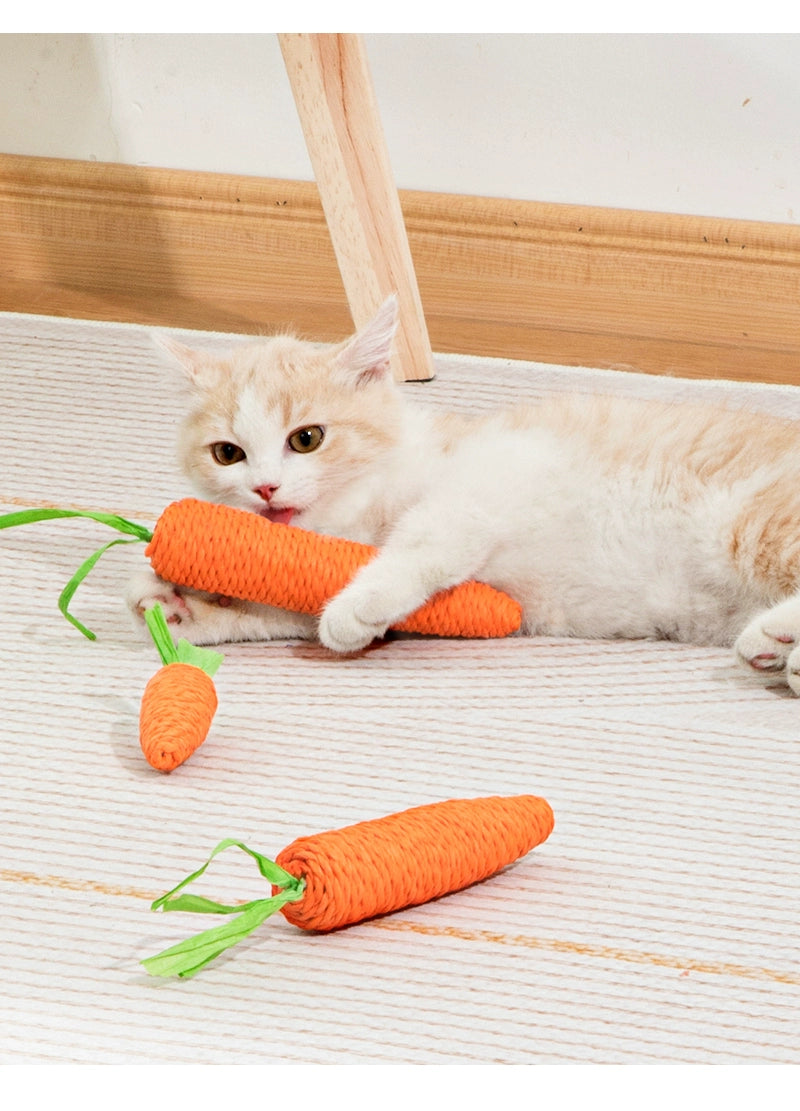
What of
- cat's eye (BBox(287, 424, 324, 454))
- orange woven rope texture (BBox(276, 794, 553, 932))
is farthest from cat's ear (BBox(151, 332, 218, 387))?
orange woven rope texture (BBox(276, 794, 553, 932))

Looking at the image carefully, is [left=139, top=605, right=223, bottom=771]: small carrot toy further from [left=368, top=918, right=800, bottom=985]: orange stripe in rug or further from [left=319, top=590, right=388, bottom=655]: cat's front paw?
[left=368, top=918, right=800, bottom=985]: orange stripe in rug

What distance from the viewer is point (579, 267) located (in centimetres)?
223

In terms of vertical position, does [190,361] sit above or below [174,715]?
above

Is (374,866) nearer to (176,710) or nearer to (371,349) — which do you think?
(176,710)

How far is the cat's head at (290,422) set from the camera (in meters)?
1.22

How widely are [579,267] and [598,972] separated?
163cm

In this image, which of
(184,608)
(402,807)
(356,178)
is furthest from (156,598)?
(356,178)

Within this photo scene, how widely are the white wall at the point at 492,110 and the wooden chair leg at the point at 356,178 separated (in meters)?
0.49

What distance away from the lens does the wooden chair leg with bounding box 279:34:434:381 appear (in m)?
1.59

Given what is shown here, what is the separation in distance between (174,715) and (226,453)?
1.14 ft

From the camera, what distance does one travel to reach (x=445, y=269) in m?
2.30

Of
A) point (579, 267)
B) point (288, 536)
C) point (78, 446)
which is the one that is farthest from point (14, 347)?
point (579, 267)

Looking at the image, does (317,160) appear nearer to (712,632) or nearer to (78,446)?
(78,446)

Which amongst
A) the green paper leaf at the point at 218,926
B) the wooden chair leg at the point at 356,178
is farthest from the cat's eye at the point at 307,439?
the green paper leaf at the point at 218,926
